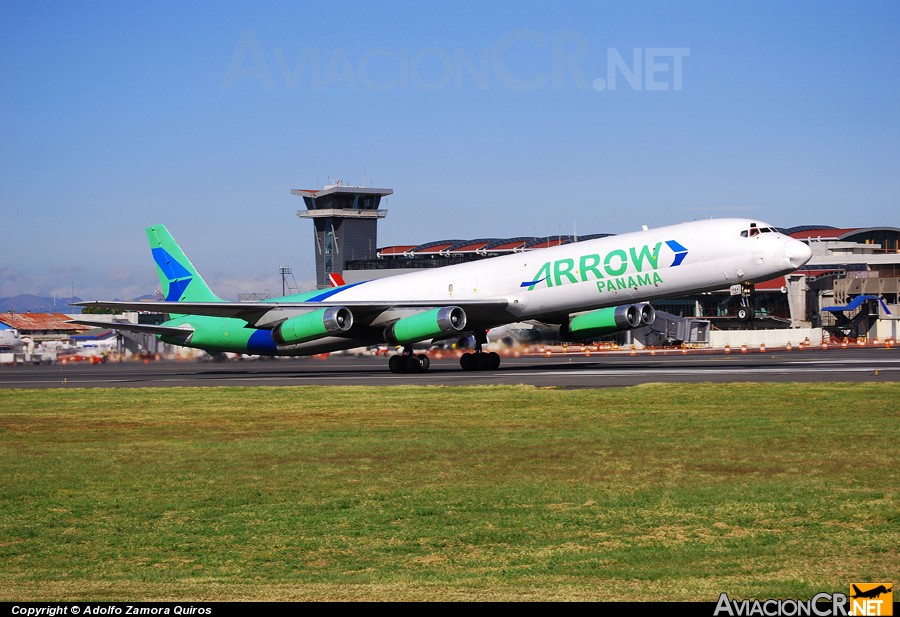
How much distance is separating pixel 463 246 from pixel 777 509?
15587cm

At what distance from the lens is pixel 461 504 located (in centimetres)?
1375

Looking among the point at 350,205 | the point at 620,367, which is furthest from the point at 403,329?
the point at 350,205

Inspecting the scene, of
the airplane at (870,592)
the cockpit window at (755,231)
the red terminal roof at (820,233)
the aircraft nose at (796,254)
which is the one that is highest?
the red terminal roof at (820,233)

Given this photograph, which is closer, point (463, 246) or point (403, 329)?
point (403, 329)

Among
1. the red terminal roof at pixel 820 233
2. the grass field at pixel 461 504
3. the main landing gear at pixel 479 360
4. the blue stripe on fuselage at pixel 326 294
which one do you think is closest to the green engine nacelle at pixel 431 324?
the main landing gear at pixel 479 360

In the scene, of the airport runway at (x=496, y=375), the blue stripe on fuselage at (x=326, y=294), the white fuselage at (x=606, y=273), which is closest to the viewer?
the airport runway at (x=496, y=375)

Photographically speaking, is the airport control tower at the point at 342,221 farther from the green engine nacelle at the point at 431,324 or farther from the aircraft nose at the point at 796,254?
the aircraft nose at the point at 796,254

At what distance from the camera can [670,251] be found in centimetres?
3906

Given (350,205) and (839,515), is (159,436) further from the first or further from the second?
(350,205)

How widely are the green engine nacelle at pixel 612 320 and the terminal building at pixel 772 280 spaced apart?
334cm

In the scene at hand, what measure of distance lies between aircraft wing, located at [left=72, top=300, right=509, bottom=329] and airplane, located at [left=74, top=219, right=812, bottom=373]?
0.06 metres

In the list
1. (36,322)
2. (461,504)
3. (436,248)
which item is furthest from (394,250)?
(461,504)

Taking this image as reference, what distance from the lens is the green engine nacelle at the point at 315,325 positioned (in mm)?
44062

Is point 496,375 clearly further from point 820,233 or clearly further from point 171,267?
point 820,233
